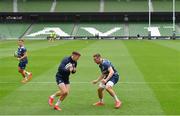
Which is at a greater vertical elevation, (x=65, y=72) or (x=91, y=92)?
(x=65, y=72)

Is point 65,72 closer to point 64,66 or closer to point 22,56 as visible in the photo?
point 64,66

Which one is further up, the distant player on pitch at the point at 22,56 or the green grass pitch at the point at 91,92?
the distant player on pitch at the point at 22,56

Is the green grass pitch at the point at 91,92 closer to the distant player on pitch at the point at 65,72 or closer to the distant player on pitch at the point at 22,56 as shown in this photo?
the distant player on pitch at the point at 22,56

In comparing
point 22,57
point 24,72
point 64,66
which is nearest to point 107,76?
point 64,66

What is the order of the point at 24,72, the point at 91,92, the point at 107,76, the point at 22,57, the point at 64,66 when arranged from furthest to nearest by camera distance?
the point at 24,72, the point at 22,57, the point at 91,92, the point at 107,76, the point at 64,66

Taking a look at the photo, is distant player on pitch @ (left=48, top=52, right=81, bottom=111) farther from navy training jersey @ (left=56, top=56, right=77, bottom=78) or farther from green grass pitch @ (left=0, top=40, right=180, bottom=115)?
green grass pitch @ (left=0, top=40, right=180, bottom=115)

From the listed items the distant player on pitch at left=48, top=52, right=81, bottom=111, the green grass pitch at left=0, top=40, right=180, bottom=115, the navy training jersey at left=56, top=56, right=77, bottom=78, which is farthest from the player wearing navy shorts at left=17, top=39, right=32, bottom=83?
the navy training jersey at left=56, top=56, right=77, bottom=78

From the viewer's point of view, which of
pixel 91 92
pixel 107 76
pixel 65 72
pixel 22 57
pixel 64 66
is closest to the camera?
pixel 64 66

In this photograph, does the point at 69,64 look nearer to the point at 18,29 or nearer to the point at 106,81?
the point at 106,81

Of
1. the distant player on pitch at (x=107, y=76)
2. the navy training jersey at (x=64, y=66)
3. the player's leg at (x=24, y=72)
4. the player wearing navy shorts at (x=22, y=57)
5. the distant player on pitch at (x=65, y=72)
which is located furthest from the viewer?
the player's leg at (x=24, y=72)

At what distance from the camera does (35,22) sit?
105 m

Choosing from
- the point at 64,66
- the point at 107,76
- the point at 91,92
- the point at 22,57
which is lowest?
the point at 91,92

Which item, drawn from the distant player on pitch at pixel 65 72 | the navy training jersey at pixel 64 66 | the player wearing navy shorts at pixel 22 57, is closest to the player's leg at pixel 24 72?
the player wearing navy shorts at pixel 22 57

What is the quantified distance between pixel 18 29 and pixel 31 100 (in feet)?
279
